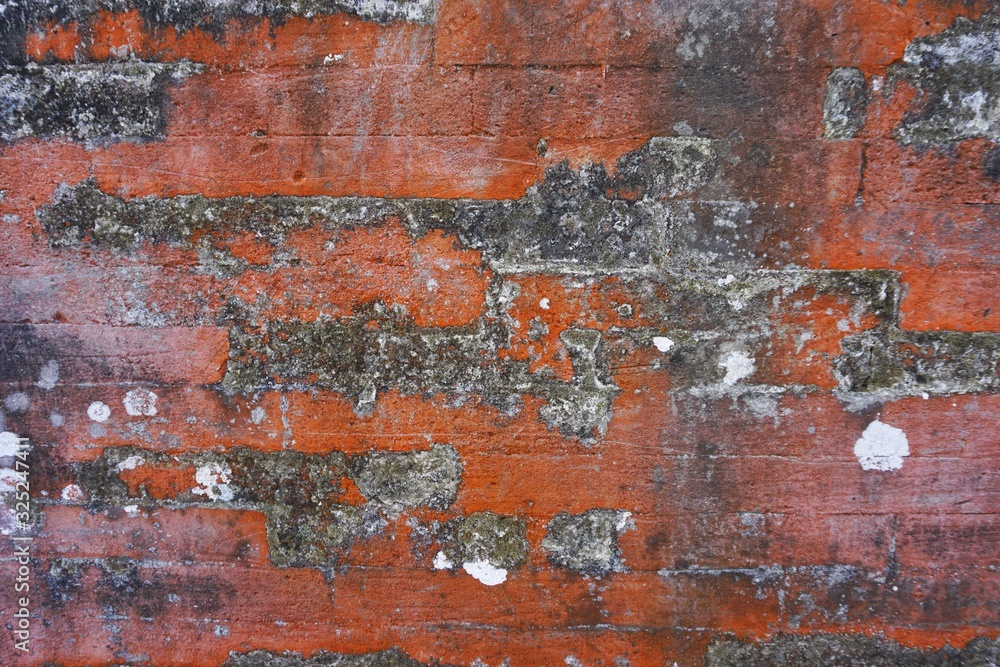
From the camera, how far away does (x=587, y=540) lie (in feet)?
5.63

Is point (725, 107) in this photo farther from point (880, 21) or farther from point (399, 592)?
point (399, 592)

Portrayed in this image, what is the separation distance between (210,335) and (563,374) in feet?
3.77

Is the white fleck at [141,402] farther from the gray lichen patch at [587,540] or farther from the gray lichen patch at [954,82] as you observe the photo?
the gray lichen patch at [954,82]

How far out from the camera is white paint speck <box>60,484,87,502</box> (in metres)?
1.76

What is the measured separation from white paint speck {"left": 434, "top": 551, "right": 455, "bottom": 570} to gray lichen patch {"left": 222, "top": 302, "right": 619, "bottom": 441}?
54 cm

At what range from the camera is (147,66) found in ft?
5.25

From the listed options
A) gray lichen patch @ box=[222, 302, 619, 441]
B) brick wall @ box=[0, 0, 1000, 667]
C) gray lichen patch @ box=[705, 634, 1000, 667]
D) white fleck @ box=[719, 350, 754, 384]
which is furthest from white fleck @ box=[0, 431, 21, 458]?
gray lichen patch @ box=[705, 634, 1000, 667]

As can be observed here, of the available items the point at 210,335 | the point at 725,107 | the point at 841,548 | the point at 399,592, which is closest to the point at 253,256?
the point at 210,335

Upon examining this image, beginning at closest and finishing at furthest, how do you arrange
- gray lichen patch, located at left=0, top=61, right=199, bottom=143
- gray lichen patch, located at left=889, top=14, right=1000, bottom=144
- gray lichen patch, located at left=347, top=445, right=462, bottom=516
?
gray lichen patch, located at left=889, top=14, right=1000, bottom=144 < gray lichen patch, located at left=0, top=61, right=199, bottom=143 < gray lichen patch, located at left=347, top=445, right=462, bottom=516

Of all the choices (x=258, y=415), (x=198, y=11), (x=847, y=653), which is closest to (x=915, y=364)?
(x=847, y=653)

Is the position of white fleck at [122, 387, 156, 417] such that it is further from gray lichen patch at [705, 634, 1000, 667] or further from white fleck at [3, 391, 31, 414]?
gray lichen patch at [705, 634, 1000, 667]

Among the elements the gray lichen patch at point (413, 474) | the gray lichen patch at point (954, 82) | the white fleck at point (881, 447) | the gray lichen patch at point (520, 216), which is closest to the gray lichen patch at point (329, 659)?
the gray lichen patch at point (413, 474)

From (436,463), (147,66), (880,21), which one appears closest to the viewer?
(880,21)

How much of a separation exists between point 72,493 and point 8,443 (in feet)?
0.87
